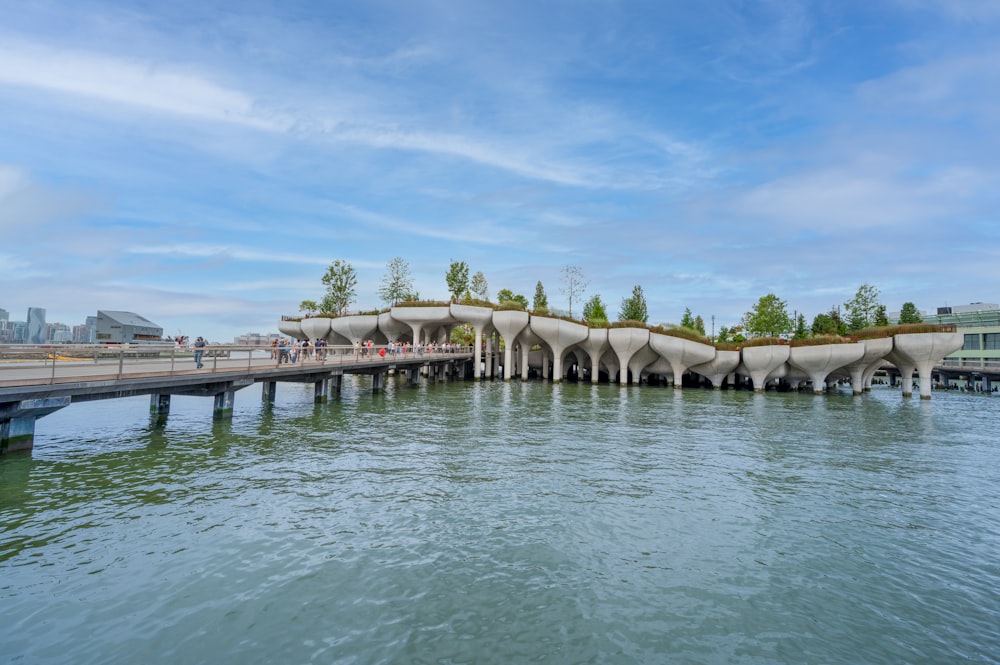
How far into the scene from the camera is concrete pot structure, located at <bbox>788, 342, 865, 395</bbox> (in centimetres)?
4416

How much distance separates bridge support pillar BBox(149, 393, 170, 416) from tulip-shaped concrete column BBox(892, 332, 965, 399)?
5421cm

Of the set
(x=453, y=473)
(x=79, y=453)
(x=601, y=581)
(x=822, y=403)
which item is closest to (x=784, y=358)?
(x=822, y=403)

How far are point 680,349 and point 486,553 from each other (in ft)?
142

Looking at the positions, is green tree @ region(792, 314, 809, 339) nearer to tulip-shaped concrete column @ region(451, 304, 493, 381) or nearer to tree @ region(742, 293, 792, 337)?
tree @ region(742, 293, 792, 337)

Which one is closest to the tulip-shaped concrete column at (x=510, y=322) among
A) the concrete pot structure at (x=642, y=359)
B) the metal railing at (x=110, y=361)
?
the concrete pot structure at (x=642, y=359)

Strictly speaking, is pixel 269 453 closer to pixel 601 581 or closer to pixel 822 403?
pixel 601 581

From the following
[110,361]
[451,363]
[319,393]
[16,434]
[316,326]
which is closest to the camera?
[16,434]

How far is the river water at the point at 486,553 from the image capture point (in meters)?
5.89

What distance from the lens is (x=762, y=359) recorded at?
154 feet

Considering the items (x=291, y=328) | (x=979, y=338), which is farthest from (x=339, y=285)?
(x=979, y=338)

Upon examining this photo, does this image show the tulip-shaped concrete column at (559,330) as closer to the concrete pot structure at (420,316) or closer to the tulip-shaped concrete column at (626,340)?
the tulip-shaped concrete column at (626,340)

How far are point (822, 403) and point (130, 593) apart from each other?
43586 millimetres

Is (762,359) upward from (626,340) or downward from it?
downward

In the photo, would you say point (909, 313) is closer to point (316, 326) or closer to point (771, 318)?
point (771, 318)
